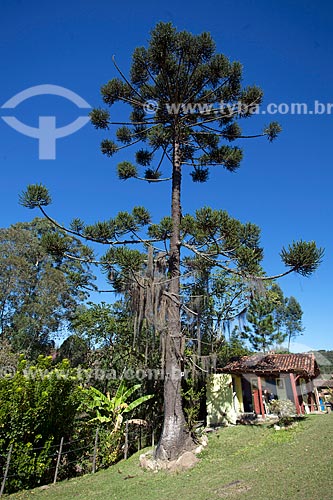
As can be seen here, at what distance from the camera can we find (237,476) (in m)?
7.04

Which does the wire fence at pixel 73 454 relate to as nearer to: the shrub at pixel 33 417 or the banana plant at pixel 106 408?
the shrub at pixel 33 417

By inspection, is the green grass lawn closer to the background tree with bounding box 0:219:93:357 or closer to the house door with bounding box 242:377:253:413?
the house door with bounding box 242:377:253:413

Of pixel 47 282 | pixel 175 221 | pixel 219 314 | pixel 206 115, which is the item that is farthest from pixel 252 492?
pixel 47 282

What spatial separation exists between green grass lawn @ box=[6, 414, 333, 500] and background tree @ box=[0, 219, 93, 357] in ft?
44.6

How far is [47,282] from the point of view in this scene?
22797mm

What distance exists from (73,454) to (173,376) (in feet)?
13.7

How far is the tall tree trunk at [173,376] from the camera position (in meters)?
9.15

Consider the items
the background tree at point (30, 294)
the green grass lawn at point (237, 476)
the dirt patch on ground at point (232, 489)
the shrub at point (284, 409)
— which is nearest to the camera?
the green grass lawn at point (237, 476)

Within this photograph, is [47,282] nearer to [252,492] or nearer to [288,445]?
[288,445]

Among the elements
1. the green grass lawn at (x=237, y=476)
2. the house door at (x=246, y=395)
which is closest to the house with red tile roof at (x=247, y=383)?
the house door at (x=246, y=395)

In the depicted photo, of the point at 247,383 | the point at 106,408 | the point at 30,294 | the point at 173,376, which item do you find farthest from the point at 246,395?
the point at 30,294

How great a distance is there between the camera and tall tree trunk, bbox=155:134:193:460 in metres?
9.15

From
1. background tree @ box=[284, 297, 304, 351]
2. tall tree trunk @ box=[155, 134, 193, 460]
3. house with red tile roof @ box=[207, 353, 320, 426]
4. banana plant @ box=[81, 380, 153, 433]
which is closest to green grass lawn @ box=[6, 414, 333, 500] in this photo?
tall tree trunk @ box=[155, 134, 193, 460]

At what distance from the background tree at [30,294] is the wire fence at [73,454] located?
1094cm
